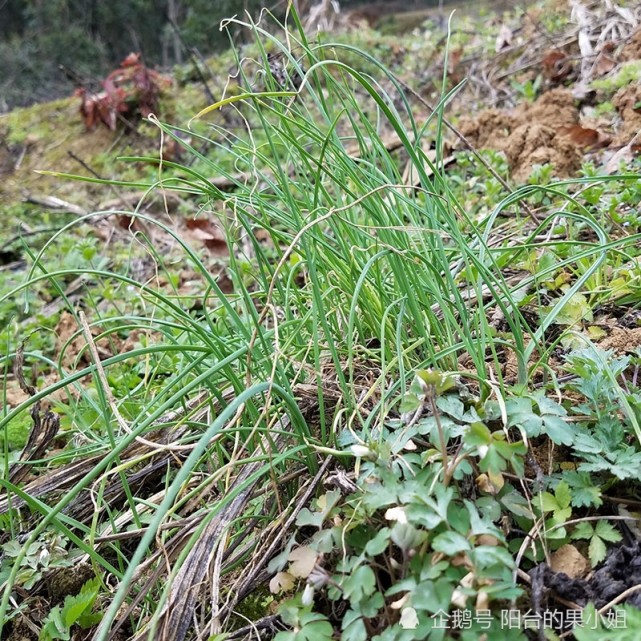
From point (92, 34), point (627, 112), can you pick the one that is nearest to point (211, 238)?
point (627, 112)

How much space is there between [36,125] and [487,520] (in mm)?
5295

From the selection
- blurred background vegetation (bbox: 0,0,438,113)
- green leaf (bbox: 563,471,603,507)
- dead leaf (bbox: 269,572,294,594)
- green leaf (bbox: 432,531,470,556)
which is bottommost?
green leaf (bbox: 563,471,603,507)

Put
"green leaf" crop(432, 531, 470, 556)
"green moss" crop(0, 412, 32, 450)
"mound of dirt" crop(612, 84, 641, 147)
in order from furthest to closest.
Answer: "mound of dirt" crop(612, 84, 641, 147) → "green moss" crop(0, 412, 32, 450) → "green leaf" crop(432, 531, 470, 556)

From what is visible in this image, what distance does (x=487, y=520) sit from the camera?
681mm

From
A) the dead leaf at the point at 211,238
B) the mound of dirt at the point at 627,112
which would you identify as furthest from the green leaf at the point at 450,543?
the dead leaf at the point at 211,238

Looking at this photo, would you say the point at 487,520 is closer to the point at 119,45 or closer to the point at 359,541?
the point at 359,541

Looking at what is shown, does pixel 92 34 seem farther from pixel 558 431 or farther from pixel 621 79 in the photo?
pixel 558 431

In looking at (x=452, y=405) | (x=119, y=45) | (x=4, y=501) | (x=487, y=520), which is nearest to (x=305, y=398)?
(x=452, y=405)

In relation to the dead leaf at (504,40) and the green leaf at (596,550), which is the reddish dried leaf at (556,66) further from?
the green leaf at (596,550)

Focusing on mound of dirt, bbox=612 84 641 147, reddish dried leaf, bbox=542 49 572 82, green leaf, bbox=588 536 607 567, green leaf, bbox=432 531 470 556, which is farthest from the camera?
reddish dried leaf, bbox=542 49 572 82

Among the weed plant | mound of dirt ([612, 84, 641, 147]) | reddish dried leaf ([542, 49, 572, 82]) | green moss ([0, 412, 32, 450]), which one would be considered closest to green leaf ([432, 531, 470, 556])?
the weed plant

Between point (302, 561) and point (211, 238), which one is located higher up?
point (302, 561)

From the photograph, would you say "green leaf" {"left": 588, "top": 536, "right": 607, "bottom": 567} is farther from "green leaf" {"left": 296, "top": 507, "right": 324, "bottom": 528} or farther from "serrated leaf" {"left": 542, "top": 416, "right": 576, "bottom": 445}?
"green leaf" {"left": 296, "top": 507, "right": 324, "bottom": 528}

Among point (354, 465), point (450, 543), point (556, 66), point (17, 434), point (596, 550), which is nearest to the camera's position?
point (450, 543)
